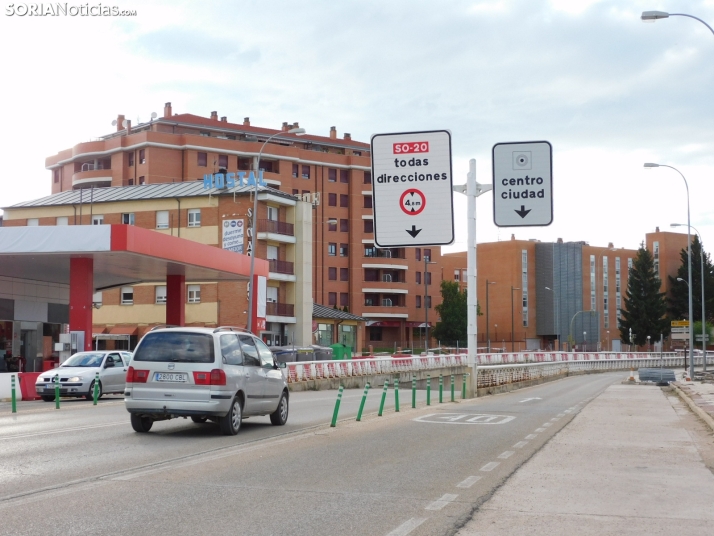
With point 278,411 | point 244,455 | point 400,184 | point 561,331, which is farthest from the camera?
point 561,331

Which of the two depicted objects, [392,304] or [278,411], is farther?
[392,304]

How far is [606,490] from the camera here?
9703 mm

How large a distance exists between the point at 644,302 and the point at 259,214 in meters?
68.9

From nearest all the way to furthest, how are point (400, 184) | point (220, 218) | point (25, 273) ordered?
point (400, 184), point (25, 273), point (220, 218)

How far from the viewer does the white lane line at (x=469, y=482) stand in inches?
378

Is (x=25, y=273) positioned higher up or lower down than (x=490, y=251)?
lower down

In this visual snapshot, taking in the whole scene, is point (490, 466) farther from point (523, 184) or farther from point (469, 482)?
point (523, 184)

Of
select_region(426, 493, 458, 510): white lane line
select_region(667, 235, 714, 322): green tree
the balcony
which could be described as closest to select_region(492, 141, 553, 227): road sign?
select_region(426, 493, 458, 510): white lane line

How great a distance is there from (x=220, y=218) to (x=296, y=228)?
8.19 m

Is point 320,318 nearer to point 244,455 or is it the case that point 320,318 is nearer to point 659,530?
point 244,455

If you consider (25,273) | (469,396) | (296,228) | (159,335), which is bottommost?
(469,396)

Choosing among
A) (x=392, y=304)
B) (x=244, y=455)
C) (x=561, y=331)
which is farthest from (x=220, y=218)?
(x=561, y=331)

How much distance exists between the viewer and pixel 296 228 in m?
71.3

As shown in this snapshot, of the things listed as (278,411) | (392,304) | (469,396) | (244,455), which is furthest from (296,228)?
(244,455)
